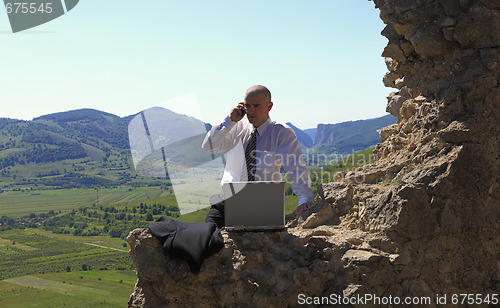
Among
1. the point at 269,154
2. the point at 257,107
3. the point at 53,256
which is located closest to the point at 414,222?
the point at 269,154

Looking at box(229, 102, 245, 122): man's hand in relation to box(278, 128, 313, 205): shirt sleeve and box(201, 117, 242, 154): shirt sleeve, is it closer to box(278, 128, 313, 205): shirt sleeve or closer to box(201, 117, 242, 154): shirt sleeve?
box(201, 117, 242, 154): shirt sleeve

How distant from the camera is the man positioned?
7.62 meters

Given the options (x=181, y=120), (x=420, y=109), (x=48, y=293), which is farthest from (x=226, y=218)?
(x=48, y=293)

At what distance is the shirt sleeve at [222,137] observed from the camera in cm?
781

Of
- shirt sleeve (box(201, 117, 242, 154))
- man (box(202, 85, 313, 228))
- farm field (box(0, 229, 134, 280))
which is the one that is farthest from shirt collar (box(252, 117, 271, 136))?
farm field (box(0, 229, 134, 280))

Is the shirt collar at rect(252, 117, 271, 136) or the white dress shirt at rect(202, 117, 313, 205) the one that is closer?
the white dress shirt at rect(202, 117, 313, 205)

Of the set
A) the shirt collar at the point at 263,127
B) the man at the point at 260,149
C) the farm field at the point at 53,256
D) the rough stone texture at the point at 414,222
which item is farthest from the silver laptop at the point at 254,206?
the farm field at the point at 53,256

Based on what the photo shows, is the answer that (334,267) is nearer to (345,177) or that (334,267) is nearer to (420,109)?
(345,177)

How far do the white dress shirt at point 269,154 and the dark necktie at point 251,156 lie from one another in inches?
2.3

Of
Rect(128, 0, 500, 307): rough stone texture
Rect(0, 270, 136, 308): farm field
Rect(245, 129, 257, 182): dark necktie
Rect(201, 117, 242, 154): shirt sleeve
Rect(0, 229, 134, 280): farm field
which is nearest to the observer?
Rect(128, 0, 500, 307): rough stone texture

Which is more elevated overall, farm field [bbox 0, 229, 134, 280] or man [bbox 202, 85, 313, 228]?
man [bbox 202, 85, 313, 228]

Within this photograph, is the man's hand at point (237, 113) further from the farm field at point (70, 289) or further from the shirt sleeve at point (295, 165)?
the farm field at point (70, 289)

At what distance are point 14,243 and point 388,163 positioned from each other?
173381mm

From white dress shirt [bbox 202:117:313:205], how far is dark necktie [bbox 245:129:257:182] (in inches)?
2.3
